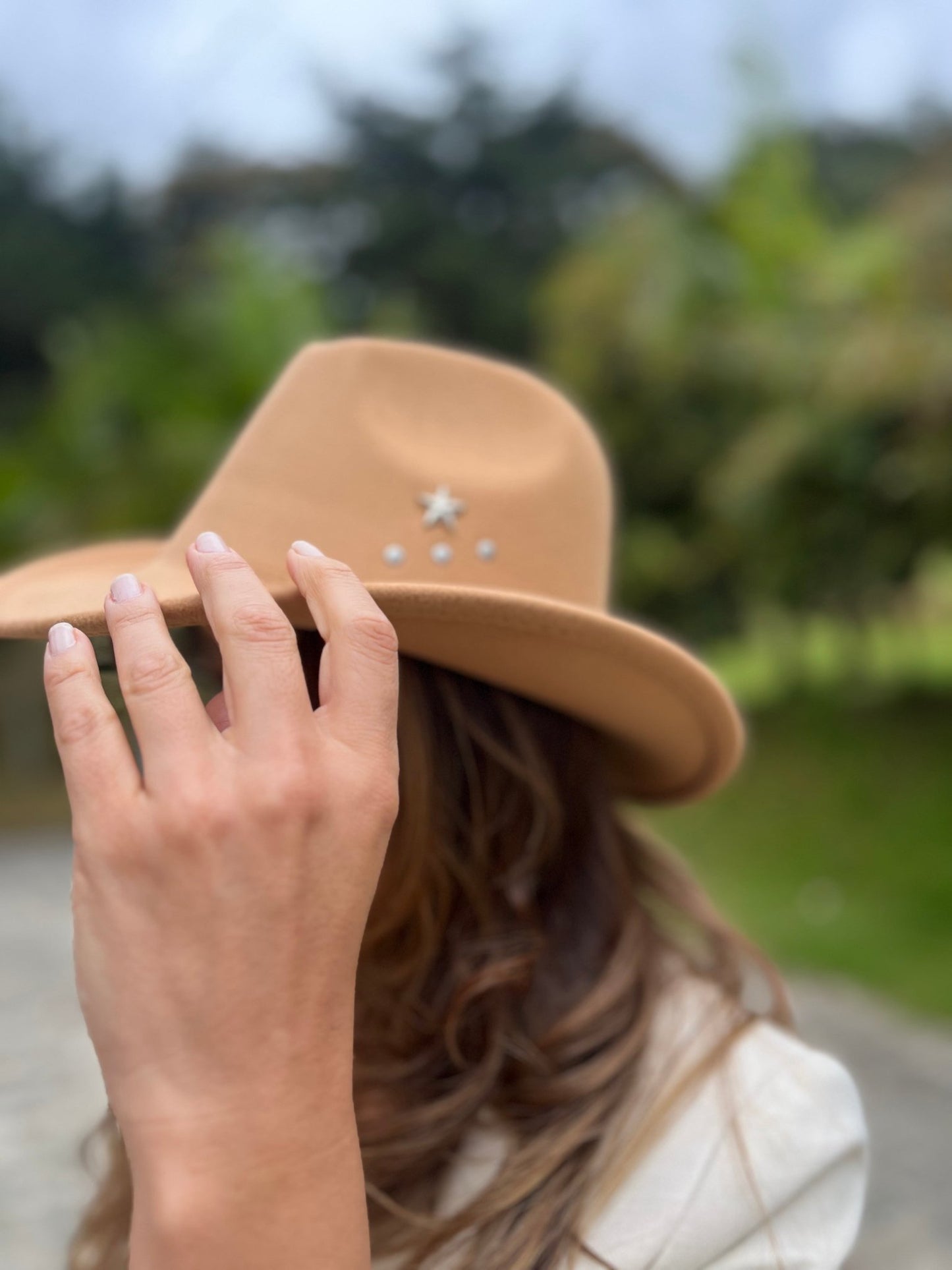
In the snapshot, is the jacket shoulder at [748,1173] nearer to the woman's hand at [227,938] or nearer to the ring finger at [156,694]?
the woman's hand at [227,938]

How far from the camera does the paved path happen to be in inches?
155

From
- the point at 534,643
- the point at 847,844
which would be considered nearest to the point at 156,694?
the point at 534,643

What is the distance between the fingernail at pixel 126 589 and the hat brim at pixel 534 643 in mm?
199

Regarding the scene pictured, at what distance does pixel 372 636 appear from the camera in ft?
2.89

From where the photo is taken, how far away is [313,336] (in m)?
10.8

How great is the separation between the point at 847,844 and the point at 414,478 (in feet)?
29.0

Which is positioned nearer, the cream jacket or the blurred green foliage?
the cream jacket

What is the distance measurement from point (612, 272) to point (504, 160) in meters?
6.49

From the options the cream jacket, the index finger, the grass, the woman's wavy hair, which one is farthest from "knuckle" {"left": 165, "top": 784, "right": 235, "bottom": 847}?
the grass

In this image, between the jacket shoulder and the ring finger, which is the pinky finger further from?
the jacket shoulder

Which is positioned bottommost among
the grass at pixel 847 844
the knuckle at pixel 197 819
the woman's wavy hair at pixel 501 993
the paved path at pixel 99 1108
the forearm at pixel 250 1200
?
the grass at pixel 847 844

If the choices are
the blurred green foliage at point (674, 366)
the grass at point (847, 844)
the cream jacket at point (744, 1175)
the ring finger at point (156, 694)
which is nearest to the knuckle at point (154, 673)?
the ring finger at point (156, 694)

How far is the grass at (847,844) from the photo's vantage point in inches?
277

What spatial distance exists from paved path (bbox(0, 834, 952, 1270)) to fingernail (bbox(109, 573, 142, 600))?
2322mm
